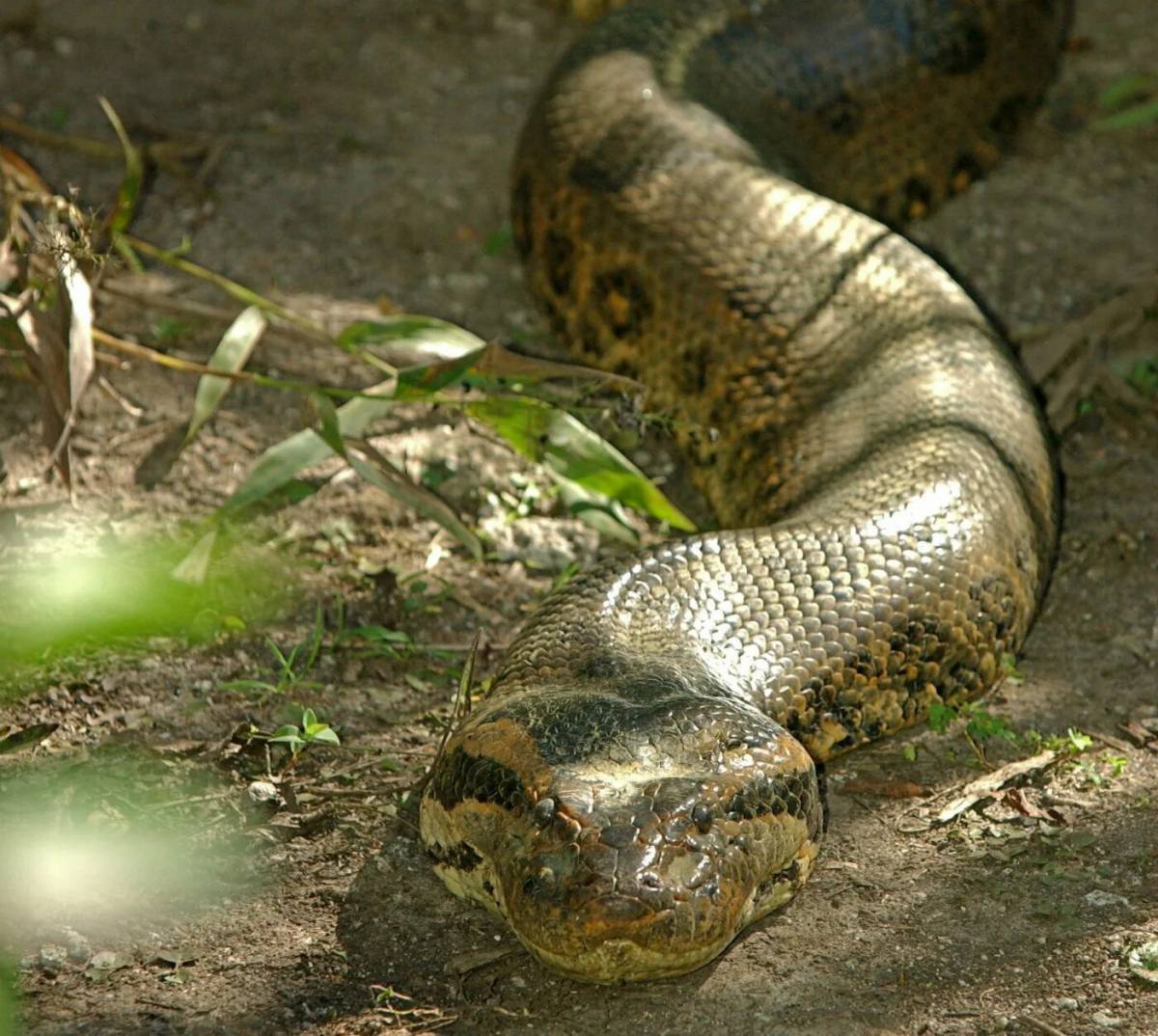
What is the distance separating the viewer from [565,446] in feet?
17.2

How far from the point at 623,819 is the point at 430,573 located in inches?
79.0

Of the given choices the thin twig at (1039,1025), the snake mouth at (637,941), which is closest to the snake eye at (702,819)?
the snake mouth at (637,941)

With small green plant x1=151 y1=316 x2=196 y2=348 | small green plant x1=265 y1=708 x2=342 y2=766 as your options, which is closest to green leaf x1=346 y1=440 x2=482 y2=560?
small green plant x1=265 y1=708 x2=342 y2=766

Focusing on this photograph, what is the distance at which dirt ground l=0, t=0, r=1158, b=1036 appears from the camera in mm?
3578

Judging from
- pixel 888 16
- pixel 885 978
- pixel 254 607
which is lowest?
pixel 254 607

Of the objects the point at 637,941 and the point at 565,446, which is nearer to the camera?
the point at 637,941

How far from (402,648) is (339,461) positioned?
1.04 m

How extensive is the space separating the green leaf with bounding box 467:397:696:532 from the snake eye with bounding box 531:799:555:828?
1.88 metres

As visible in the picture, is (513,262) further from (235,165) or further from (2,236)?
(2,236)

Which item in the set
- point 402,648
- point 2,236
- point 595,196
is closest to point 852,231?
point 595,196

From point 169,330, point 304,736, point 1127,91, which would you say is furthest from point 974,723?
point 1127,91

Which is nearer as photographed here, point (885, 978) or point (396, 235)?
point (885, 978)

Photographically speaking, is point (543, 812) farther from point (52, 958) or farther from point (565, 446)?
point (565, 446)

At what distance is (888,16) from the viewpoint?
24.8 ft
